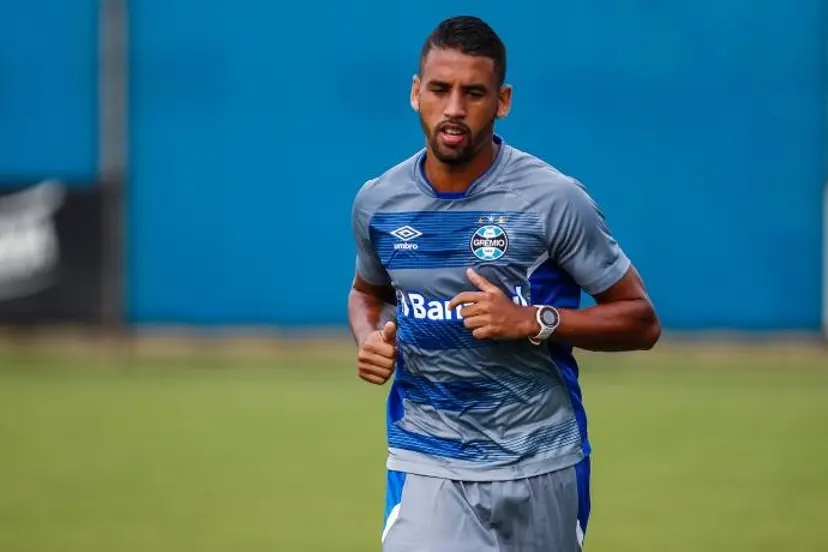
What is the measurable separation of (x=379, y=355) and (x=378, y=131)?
12.7m

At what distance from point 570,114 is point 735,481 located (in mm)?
7374

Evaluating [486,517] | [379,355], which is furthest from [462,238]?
[486,517]

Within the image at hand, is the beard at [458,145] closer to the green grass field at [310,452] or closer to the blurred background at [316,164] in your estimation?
the green grass field at [310,452]

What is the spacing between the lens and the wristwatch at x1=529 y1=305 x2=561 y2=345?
500cm

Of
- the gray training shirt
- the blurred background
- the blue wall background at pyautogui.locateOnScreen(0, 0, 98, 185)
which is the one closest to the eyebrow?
the gray training shirt

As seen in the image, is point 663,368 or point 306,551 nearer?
point 306,551

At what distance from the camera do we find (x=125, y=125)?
704 inches

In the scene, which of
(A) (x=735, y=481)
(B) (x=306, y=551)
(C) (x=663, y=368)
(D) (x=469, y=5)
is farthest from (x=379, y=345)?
(D) (x=469, y=5)

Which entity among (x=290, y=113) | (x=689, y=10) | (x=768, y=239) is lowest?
(x=768, y=239)

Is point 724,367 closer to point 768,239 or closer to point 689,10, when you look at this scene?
point 768,239

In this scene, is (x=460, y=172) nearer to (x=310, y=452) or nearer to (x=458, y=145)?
(x=458, y=145)

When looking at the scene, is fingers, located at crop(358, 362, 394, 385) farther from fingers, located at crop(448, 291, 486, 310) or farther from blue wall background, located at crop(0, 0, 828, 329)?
blue wall background, located at crop(0, 0, 828, 329)

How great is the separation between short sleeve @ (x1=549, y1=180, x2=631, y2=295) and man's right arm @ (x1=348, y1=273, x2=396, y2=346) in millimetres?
760

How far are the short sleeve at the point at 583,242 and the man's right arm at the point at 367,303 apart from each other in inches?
29.9
